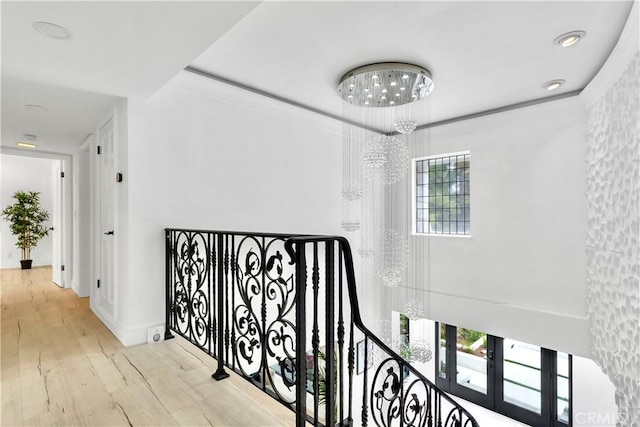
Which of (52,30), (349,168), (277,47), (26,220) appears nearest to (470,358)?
(349,168)

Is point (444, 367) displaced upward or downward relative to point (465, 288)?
downward

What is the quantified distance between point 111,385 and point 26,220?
678 centimetres

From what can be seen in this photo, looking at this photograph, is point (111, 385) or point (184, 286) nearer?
point (111, 385)

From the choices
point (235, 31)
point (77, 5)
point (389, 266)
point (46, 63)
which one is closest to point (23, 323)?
point (46, 63)

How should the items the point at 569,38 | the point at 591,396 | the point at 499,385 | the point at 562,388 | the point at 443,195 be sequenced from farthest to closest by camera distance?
the point at 499,385, the point at 443,195, the point at 562,388, the point at 591,396, the point at 569,38

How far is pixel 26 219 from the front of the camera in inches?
268

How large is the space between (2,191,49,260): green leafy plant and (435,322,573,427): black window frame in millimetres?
8565

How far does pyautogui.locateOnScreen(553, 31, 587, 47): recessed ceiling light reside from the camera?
2.66 m

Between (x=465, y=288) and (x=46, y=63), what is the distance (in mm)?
5350

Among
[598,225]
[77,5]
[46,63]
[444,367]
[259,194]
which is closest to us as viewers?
[77,5]

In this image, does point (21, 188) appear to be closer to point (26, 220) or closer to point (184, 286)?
point (26, 220)

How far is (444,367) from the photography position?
6.43 meters

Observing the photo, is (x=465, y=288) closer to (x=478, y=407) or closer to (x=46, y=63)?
(x=478, y=407)

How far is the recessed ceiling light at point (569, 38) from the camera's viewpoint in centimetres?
266
